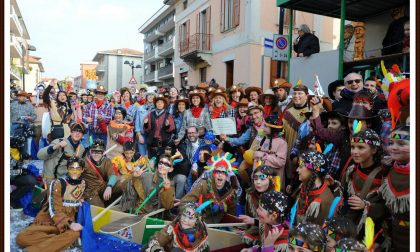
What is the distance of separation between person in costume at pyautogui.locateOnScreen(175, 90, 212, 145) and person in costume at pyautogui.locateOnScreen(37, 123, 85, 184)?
5.28 ft

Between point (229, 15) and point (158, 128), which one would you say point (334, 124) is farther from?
point (229, 15)

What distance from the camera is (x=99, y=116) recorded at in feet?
25.4

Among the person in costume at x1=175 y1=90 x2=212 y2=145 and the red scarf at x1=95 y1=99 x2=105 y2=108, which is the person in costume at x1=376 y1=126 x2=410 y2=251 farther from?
the red scarf at x1=95 y1=99 x2=105 y2=108

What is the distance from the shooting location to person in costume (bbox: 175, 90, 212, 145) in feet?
20.2

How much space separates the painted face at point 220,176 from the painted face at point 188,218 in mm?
889

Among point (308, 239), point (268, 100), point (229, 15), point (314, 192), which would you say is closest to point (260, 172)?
point (314, 192)

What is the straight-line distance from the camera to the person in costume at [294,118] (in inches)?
181

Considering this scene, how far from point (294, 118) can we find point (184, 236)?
2203 millimetres

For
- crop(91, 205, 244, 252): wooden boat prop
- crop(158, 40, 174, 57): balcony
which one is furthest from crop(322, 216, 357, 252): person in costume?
crop(158, 40, 174, 57): balcony

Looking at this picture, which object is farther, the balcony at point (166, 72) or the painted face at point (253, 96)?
the balcony at point (166, 72)

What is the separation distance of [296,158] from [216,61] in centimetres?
1480

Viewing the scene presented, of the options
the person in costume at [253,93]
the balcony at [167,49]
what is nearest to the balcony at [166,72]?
the balcony at [167,49]

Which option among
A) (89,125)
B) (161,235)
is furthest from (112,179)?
(89,125)

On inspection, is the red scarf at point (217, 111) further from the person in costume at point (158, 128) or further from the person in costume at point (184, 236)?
the person in costume at point (184, 236)
